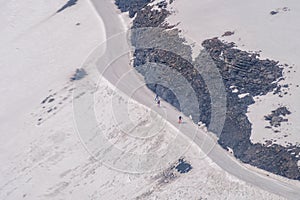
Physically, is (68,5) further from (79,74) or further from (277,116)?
(277,116)

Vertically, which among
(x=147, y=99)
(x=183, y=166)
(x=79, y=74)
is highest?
(x=79, y=74)

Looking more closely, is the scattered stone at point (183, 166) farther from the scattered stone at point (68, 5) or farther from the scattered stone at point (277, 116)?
the scattered stone at point (68, 5)

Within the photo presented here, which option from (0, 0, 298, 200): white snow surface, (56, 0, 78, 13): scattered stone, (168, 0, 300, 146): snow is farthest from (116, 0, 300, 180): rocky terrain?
(56, 0, 78, 13): scattered stone

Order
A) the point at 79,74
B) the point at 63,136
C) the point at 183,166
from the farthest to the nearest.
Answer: the point at 79,74 → the point at 63,136 → the point at 183,166

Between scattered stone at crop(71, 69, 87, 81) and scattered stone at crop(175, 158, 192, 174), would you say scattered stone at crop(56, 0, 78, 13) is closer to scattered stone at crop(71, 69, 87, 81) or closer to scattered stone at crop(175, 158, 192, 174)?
scattered stone at crop(71, 69, 87, 81)

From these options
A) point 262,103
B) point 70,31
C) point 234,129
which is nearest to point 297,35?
point 262,103

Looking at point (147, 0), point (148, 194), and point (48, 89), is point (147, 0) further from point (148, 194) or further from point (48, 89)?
point (148, 194)

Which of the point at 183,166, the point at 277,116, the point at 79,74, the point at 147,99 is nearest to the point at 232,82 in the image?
the point at 277,116
